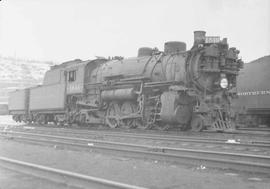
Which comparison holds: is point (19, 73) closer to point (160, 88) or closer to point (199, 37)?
point (160, 88)

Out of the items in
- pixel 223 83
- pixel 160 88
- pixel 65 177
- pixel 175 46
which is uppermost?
pixel 175 46

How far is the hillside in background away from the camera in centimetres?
7324

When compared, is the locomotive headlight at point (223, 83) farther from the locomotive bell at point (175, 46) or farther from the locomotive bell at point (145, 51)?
the locomotive bell at point (145, 51)

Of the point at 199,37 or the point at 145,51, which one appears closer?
the point at 199,37

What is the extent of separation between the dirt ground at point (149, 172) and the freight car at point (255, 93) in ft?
35.6

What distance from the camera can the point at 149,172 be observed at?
23.1 feet

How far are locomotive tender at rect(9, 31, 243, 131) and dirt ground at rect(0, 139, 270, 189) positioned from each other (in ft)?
23.3

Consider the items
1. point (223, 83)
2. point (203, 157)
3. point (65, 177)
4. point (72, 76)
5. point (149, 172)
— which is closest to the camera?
point (65, 177)

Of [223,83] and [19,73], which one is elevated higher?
[19,73]

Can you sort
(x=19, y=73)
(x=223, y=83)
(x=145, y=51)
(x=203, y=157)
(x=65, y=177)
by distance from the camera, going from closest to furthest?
(x=65, y=177), (x=203, y=157), (x=223, y=83), (x=145, y=51), (x=19, y=73)

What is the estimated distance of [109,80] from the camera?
779 inches

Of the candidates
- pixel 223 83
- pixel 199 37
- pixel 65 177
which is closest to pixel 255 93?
pixel 223 83

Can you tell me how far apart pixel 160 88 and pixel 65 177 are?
11.4 m

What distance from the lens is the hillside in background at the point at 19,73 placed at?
73.2m
